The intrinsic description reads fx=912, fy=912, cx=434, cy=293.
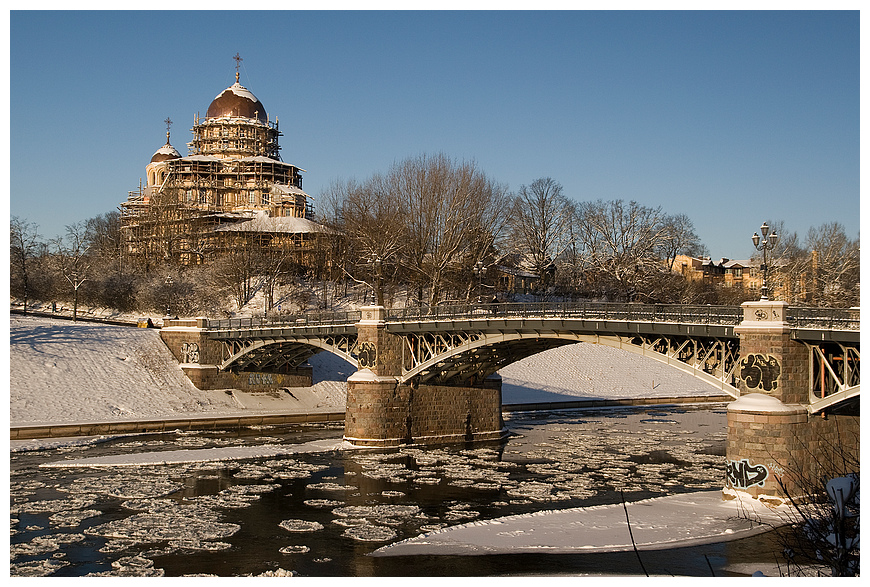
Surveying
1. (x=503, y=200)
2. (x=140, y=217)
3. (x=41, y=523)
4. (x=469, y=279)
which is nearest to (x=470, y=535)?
(x=41, y=523)

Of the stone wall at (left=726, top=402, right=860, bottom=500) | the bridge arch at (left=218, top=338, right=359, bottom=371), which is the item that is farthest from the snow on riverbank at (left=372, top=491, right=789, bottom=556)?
the bridge arch at (left=218, top=338, right=359, bottom=371)

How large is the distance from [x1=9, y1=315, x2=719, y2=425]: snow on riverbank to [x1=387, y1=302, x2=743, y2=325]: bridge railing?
49.8 ft

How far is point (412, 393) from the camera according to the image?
43.8 meters

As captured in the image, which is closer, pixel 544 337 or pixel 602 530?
pixel 602 530

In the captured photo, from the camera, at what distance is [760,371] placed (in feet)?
93.4

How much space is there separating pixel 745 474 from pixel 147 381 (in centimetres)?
3757

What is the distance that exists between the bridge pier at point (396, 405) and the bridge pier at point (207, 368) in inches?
592

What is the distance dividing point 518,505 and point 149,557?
11761 mm

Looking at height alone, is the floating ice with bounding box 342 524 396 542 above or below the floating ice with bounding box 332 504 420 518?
above

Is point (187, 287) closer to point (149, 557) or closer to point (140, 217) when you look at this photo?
point (140, 217)

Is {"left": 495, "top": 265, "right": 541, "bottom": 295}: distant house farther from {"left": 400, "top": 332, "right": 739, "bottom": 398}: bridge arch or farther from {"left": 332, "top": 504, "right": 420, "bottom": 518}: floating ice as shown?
{"left": 332, "top": 504, "right": 420, "bottom": 518}: floating ice

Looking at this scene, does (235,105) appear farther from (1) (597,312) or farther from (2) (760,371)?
(2) (760,371)

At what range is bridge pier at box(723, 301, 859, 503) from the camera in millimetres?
27625

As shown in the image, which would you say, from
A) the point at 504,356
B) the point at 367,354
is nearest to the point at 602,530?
the point at 504,356
